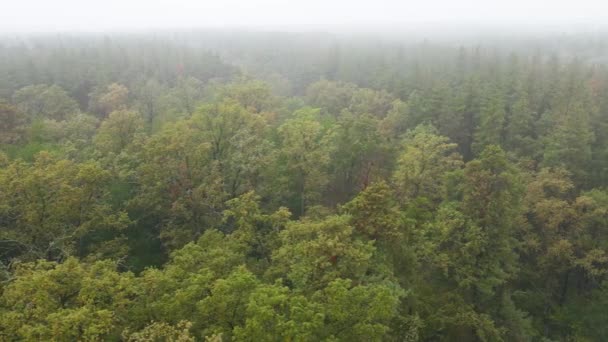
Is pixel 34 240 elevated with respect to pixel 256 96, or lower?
lower

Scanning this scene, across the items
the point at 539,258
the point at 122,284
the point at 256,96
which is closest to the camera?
the point at 122,284

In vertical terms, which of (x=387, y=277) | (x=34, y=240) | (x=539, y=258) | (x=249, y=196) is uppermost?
(x=249, y=196)

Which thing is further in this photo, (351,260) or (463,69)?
(463,69)

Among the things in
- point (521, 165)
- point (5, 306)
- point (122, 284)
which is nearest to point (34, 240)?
point (5, 306)

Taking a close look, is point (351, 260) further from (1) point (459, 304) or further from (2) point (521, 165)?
(2) point (521, 165)

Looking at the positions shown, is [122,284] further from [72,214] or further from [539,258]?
[539,258]

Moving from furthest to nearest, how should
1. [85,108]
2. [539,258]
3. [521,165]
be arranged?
[85,108], [521,165], [539,258]
